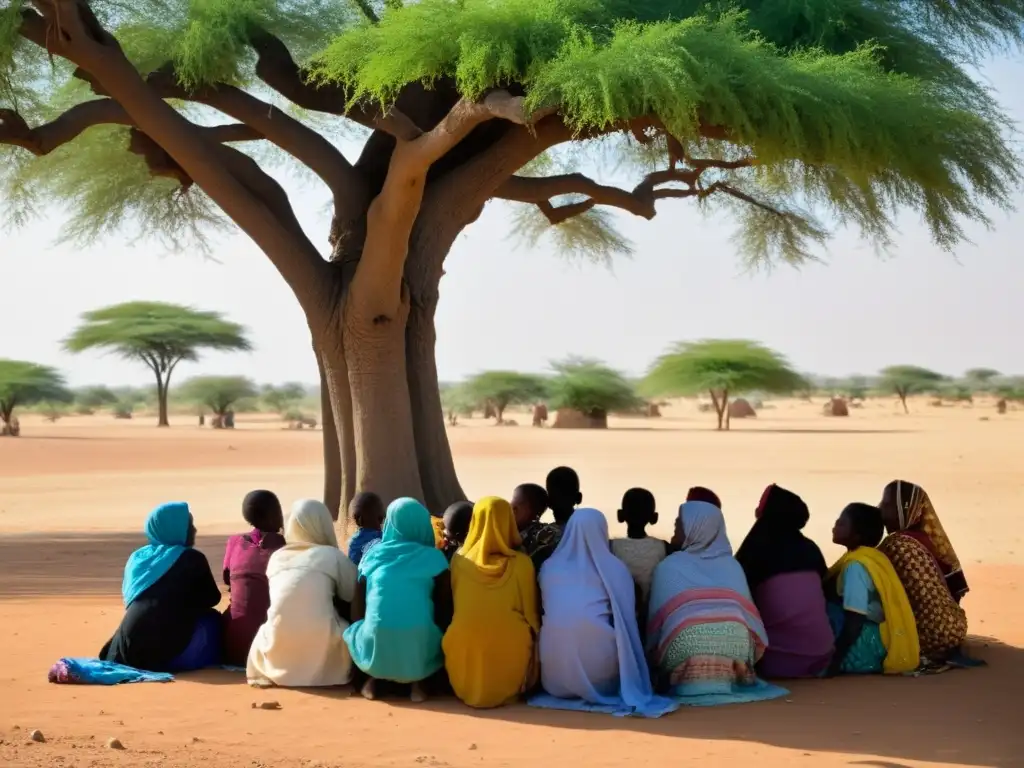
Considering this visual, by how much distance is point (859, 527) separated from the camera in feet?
27.2

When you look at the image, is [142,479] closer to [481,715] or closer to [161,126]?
[161,126]

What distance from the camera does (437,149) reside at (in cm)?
1106

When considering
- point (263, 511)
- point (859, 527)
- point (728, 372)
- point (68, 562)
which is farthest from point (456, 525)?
point (728, 372)

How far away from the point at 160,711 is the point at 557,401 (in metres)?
60.8

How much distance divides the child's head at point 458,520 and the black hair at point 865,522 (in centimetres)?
232

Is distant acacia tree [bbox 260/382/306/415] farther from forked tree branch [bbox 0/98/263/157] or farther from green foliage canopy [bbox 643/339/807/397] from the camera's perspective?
forked tree branch [bbox 0/98/263/157]

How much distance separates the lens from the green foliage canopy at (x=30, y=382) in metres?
63.8

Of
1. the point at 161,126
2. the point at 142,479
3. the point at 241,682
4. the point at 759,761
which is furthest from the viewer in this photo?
the point at 142,479

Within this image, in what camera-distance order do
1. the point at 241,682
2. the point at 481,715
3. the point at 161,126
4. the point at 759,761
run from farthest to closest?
the point at 161,126 < the point at 241,682 < the point at 481,715 < the point at 759,761

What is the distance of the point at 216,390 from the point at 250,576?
77.6m

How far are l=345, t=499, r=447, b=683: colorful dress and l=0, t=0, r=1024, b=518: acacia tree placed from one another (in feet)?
10.9

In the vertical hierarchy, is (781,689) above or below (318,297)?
below

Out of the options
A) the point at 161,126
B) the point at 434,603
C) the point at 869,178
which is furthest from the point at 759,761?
the point at 161,126

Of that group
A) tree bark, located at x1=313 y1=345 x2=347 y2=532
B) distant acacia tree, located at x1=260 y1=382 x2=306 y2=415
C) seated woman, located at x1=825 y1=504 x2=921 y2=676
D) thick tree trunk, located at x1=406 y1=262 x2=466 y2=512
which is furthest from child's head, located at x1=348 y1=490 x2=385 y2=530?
distant acacia tree, located at x1=260 y1=382 x2=306 y2=415
